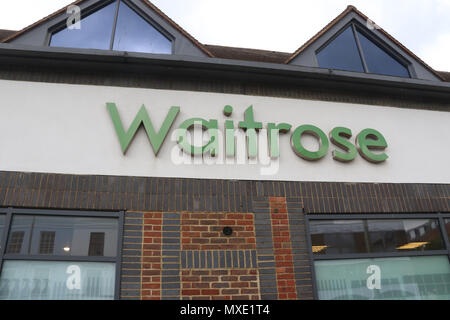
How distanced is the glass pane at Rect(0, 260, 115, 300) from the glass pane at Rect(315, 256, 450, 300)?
9.64 ft

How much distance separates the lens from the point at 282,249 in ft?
16.6

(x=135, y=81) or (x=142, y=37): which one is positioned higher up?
(x=142, y=37)

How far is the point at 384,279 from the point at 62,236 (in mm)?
4565

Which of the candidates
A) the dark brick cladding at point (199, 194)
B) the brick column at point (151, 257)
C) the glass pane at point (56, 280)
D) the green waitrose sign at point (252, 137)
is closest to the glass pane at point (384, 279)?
the dark brick cladding at point (199, 194)

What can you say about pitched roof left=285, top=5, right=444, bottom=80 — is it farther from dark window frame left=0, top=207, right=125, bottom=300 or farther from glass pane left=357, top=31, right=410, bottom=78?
dark window frame left=0, top=207, right=125, bottom=300

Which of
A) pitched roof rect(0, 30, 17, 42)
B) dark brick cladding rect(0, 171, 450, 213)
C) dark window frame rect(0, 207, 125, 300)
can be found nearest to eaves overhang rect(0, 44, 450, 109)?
dark brick cladding rect(0, 171, 450, 213)

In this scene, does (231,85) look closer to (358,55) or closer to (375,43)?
(358,55)

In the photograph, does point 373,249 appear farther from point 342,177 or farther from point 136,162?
point 136,162

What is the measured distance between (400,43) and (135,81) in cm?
521

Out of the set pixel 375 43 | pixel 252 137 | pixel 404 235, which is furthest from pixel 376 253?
pixel 375 43
